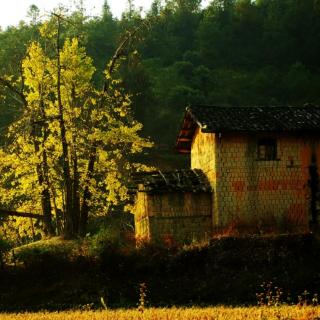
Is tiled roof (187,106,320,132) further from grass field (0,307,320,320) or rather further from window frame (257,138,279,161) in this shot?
grass field (0,307,320,320)

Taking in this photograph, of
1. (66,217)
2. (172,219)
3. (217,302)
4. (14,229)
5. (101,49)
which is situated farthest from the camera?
(101,49)

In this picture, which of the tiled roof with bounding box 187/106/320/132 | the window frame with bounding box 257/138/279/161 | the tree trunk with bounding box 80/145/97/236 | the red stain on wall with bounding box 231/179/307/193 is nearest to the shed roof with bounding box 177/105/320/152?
the tiled roof with bounding box 187/106/320/132

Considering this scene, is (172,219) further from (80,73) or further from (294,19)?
(294,19)

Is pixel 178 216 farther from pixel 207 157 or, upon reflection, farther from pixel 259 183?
pixel 259 183

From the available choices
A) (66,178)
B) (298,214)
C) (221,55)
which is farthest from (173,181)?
(221,55)

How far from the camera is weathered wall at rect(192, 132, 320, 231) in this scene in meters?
27.9

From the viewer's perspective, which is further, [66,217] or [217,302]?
[66,217]

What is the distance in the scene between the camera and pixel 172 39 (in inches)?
3684

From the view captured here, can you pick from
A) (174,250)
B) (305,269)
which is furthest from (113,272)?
(305,269)

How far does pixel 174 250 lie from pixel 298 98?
5333 cm

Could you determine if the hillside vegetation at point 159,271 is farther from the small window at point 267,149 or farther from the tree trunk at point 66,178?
the small window at point 267,149

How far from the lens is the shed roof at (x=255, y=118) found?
91.4ft

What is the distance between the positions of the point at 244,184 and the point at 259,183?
0.70m

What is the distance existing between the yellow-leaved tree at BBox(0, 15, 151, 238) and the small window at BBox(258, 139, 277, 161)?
5683 millimetres
